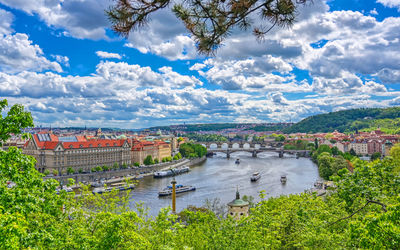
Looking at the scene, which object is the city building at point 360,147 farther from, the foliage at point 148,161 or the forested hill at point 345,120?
the forested hill at point 345,120

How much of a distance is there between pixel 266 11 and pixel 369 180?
5.01m

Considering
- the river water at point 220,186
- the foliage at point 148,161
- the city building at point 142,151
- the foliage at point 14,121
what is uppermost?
the foliage at point 14,121

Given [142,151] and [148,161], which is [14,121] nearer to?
[148,161]

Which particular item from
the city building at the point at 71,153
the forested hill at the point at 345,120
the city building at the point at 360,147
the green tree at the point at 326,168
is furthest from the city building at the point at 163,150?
the forested hill at the point at 345,120

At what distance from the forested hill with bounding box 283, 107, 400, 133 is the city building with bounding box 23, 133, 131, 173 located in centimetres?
10039

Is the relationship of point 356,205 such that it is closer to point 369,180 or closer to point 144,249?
point 369,180

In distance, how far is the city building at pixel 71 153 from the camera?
4284 centimetres

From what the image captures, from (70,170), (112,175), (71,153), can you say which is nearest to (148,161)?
(112,175)

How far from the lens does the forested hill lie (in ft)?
408

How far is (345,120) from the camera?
140 metres

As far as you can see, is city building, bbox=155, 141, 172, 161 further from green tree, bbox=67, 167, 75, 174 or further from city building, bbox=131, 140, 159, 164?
green tree, bbox=67, 167, 75, 174

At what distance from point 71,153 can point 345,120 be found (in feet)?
407

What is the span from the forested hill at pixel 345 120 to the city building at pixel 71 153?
10039 cm

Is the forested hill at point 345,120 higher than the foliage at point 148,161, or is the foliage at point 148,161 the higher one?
the forested hill at point 345,120
